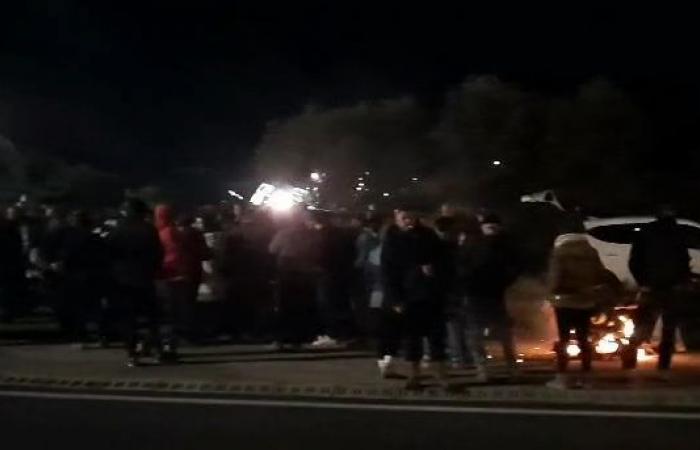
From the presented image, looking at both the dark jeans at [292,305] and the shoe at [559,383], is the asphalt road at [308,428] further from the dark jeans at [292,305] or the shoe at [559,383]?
the dark jeans at [292,305]

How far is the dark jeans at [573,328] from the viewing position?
12.0 meters

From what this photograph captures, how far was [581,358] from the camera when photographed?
40.9ft

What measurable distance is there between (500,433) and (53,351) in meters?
6.48

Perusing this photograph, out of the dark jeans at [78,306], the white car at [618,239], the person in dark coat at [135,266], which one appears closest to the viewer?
the person in dark coat at [135,266]

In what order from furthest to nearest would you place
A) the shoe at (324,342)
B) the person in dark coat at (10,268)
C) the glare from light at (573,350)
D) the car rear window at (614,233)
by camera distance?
the car rear window at (614,233) → the person in dark coat at (10,268) → the shoe at (324,342) → the glare from light at (573,350)

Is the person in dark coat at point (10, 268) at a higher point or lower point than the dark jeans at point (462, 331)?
higher

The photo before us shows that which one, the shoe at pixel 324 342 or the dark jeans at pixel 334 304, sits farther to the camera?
the dark jeans at pixel 334 304

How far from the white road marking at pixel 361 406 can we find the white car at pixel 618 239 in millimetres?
7186

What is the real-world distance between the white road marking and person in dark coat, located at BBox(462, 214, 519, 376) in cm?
134

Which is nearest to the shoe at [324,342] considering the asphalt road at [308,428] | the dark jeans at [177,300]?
the dark jeans at [177,300]

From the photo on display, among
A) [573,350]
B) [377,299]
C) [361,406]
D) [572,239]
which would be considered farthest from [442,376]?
[573,350]

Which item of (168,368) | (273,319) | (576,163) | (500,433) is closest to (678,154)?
(576,163)

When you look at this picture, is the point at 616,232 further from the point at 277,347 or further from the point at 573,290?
the point at 573,290

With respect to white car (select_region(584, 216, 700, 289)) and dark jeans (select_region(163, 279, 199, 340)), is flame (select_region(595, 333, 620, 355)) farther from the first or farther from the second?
white car (select_region(584, 216, 700, 289))
